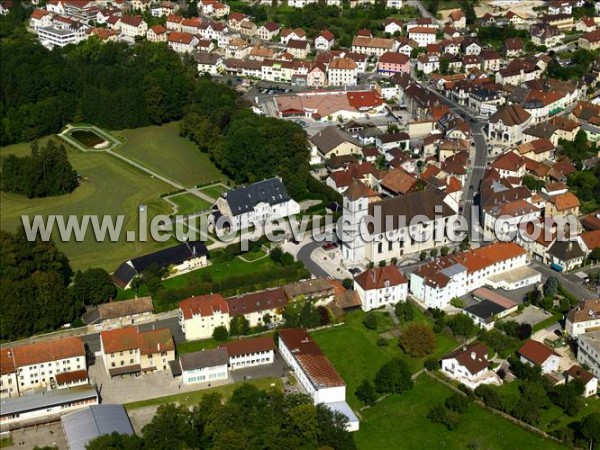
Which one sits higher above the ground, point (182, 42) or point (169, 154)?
point (182, 42)

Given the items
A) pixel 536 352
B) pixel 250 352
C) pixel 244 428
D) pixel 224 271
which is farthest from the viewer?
pixel 224 271

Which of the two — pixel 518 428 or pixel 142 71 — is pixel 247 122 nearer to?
pixel 142 71

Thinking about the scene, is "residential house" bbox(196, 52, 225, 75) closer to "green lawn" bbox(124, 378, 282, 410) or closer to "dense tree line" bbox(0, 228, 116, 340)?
"dense tree line" bbox(0, 228, 116, 340)

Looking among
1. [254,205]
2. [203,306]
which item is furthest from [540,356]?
[254,205]

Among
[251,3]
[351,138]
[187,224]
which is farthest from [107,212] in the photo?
[251,3]

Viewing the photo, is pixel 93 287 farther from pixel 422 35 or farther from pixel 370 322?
pixel 422 35

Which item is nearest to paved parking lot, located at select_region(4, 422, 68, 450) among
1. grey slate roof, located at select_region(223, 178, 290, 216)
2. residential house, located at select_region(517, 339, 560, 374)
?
grey slate roof, located at select_region(223, 178, 290, 216)
